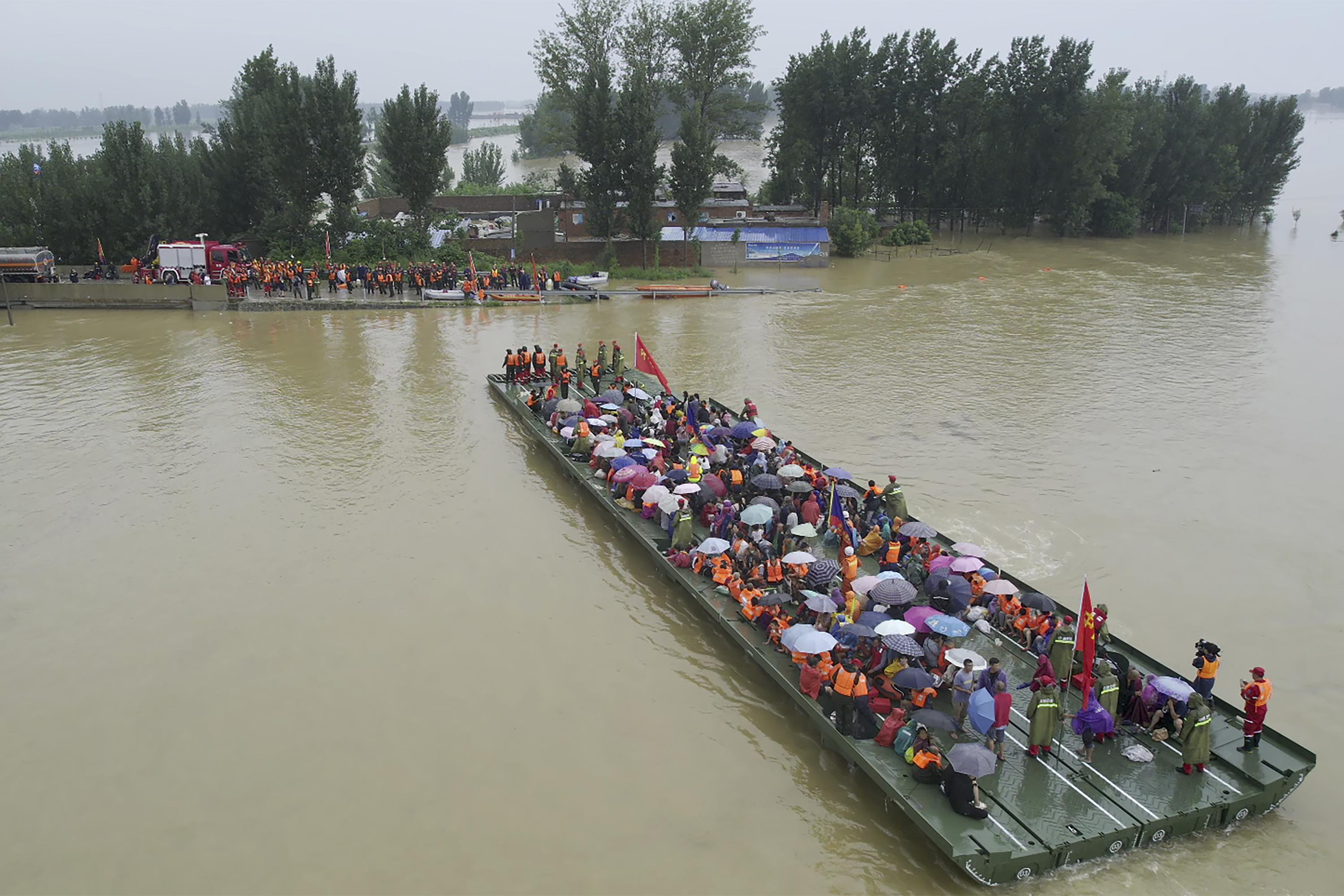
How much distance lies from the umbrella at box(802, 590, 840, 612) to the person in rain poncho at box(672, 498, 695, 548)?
3157 mm

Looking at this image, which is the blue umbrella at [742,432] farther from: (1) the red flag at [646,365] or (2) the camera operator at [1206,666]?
(2) the camera operator at [1206,666]

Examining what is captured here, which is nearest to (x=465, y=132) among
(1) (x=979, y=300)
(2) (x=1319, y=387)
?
(1) (x=979, y=300)

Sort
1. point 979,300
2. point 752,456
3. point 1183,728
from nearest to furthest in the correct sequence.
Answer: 1. point 1183,728
2. point 752,456
3. point 979,300

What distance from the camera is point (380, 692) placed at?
12.5 m

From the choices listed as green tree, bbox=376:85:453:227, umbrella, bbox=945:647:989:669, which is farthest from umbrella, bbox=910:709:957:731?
green tree, bbox=376:85:453:227

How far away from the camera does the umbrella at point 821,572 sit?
12812 mm

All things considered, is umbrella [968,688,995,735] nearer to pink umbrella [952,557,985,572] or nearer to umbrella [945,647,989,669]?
umbrella [945,647,989,669]

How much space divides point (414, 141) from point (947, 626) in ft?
125

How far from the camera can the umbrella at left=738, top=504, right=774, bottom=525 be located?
566 inches

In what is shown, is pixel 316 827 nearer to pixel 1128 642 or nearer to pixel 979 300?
pixel 1128 642

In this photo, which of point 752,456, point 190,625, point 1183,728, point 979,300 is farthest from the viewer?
point 979,300

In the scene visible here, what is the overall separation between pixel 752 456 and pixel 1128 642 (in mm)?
7259

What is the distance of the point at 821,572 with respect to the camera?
42.2 ft

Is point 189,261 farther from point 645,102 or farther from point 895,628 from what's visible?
point 895,628
